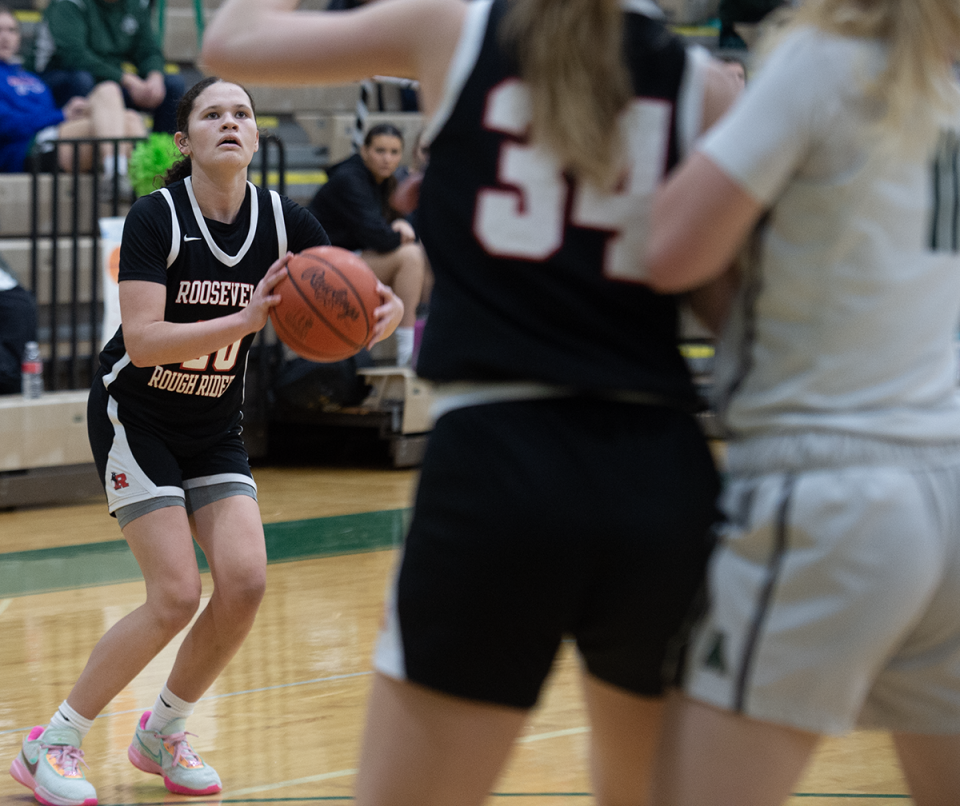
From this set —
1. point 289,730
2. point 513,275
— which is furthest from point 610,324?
point 289,730

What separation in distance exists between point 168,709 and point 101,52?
6.05 metres

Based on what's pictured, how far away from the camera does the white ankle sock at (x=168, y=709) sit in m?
2.99

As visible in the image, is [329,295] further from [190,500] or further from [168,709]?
[168,709]

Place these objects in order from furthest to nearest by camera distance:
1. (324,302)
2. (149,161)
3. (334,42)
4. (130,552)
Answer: (149,161), (130,552), (324,302), (334,42)

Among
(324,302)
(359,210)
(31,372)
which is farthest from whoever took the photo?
(359,210)

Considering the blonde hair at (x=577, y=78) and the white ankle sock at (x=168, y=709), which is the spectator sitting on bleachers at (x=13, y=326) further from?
the blonde hair at (x=577, y=78)

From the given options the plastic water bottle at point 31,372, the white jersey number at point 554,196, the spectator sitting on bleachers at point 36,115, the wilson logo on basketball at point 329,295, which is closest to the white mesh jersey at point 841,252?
the white jersey number at point 554,196

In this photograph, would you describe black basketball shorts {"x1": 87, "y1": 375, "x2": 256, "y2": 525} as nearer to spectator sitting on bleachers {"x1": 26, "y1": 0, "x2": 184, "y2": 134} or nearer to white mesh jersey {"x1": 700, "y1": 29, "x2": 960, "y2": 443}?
white mesh jersey {"x1": 700, "y1": 29, "x2": 960, "y2": 443}

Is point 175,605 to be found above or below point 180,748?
above

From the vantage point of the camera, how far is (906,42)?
4.37 ft

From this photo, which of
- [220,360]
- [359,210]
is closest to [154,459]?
[220,360]

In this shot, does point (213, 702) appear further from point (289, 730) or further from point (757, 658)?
point (757, 658)

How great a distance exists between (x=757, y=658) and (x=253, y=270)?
1.96 m

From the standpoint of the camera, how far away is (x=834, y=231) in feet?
4.43
